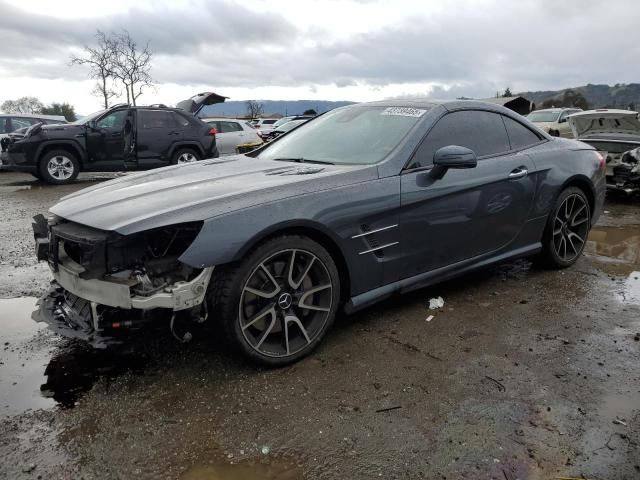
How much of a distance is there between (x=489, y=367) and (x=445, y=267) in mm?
860

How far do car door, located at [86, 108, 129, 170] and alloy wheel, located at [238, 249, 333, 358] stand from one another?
9283 millimetres

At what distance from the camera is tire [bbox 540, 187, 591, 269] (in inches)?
173

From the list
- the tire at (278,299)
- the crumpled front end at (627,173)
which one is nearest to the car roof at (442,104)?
the tire at (278,299)

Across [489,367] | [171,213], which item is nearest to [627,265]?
[489,367]

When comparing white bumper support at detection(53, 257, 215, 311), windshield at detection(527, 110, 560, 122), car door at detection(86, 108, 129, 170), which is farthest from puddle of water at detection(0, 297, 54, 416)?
windshield at detection(527, 110, 560, 122)

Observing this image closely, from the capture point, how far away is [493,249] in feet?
12.9

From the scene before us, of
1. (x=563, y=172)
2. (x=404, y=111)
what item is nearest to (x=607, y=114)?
(x=563, y=172)

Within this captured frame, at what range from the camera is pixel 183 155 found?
1155 cm

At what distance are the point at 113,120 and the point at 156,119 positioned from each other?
889 millimetres

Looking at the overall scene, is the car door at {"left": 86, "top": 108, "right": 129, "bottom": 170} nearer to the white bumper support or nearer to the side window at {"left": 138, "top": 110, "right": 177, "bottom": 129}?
the side window at {"left": 138, "top": 110, "right": 177, "bottom": 129}

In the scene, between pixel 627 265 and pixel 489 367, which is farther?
pixel 627 265

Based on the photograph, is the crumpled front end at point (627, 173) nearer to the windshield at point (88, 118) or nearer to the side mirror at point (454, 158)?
the side mirror at point (454, 158)

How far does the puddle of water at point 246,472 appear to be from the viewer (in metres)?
2.09

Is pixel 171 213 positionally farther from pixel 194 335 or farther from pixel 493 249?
pixel 493 249
